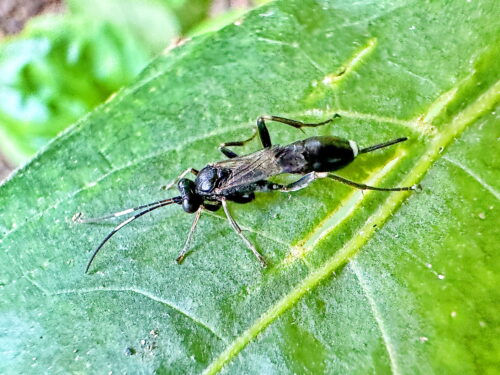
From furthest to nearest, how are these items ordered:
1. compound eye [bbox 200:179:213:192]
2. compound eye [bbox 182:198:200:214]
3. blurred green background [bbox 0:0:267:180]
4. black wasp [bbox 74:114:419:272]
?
blurred green background [bbox 0:0:267:180] → compound eye [bbox 200:179:213:192] → compound eye [bbox 182:198:200:214] → black wasp [bbox 74:114:419:272]

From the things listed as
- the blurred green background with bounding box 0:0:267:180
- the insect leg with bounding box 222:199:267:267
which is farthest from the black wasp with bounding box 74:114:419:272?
the blurred green background with bounding box 0:0:267:180

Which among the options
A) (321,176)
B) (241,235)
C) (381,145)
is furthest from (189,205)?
(381,145)

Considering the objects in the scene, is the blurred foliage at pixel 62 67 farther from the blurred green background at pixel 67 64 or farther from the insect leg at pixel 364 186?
the insect leg at pixel 364 186

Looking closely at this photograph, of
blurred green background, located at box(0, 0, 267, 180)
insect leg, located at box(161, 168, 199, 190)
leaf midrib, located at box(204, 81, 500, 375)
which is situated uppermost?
insect leg, located at box(161, 168, 199, 190)

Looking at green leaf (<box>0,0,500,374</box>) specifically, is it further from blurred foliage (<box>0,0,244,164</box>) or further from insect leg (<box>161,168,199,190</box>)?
blurred foliage (<box>0,0,244,164</box>)

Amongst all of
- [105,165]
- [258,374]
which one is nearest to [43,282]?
[105,165]

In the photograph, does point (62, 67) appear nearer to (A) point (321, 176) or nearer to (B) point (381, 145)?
(A) point (321, 176)

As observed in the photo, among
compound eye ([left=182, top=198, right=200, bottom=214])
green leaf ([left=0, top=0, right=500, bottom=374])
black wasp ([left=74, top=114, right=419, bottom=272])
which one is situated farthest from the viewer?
compound eye ([left=182, top=198, right=200, bottom=214])

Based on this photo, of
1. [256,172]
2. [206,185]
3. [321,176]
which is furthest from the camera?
[256,172]
